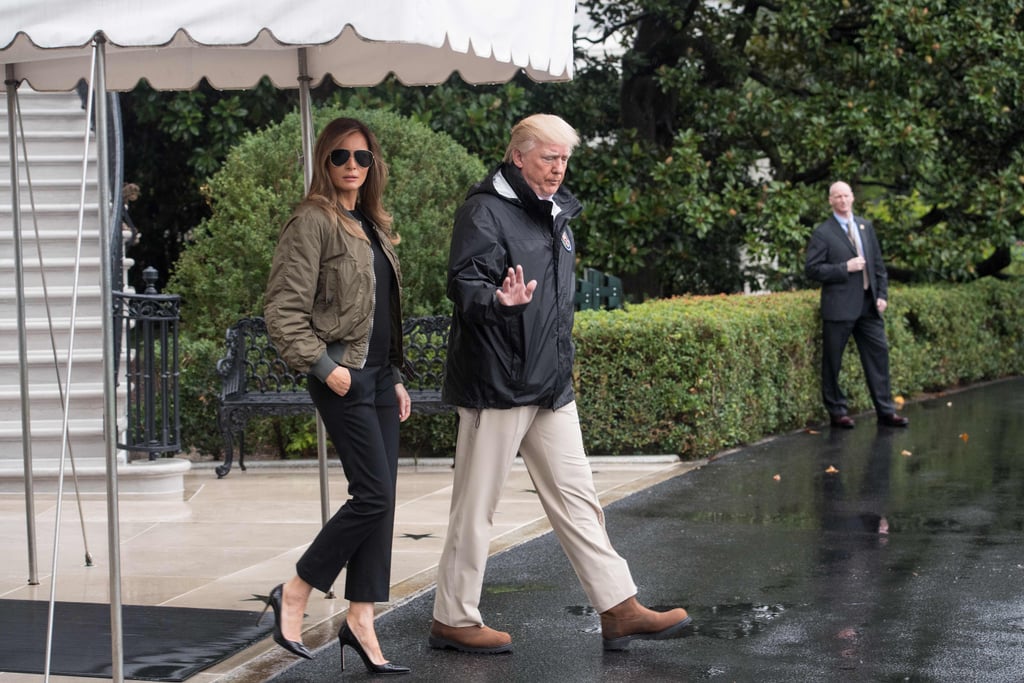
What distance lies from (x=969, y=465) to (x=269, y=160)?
6012mm

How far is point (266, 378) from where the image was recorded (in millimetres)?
10711

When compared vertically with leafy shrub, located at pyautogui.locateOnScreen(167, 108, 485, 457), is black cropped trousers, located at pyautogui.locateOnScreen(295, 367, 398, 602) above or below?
below

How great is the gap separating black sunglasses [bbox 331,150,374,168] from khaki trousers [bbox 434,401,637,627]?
1034 mm

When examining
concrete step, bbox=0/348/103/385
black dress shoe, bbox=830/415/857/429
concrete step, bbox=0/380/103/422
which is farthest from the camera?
black dress shoe, bbox=830/415/857/429

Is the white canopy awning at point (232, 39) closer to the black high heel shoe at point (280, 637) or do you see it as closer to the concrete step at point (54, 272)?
the black high heel shoe at point (280, 637)

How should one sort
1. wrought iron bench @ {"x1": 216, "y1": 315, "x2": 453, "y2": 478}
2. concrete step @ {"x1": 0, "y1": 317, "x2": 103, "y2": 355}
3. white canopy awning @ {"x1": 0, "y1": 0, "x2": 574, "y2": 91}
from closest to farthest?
white canopy awning @ {"x1": 0, "y1": 0, "x2": 574, "y2": 91} → wrought iron bench @ {"x1": 216, "y1": 315, "x2": 453, "y2": 478} → concrete step @ {"x1": 0, "y1": 317, "x2": 103, "y2": 355}

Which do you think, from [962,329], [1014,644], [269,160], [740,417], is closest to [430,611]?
[1014,644]

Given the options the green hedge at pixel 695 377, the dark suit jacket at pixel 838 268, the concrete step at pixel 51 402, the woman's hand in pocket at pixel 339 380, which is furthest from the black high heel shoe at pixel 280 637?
the dark suit jacket at pixel 838 268

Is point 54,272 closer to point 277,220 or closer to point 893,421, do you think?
point 277,220

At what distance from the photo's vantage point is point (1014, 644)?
18.7ft

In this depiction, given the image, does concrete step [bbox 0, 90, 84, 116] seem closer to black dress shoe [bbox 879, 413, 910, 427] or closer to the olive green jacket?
black dress shoe [bbox 879, 413, 910, 427]

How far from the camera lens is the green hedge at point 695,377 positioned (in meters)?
10.6

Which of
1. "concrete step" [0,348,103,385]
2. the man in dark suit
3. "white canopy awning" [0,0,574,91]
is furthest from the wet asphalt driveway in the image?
"concrete step" [0,348,103,385]

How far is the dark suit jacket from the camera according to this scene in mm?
12336
